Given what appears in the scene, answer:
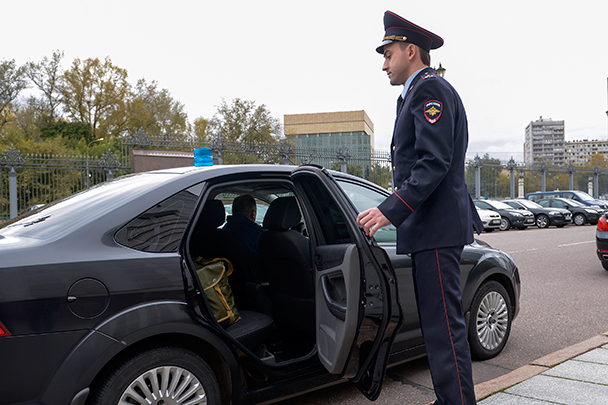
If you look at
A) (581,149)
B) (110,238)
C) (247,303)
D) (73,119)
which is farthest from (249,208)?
(581,149)

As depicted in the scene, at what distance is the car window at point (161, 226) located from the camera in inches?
93.6

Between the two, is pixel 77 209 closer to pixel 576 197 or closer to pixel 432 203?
pixel 432 203

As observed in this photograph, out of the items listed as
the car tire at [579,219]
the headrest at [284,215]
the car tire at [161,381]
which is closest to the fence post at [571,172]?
the car tire at [579,219]

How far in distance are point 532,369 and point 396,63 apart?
2404mm

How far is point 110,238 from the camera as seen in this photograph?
231 centimetres

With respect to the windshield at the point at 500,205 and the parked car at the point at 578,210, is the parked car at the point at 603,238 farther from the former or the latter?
the parked car at the point at 578,210

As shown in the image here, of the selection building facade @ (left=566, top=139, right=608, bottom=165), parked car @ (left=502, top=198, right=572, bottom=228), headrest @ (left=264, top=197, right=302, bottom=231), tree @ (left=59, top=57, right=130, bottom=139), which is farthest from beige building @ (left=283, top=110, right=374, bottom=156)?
building facade @ (left=566, top=139, right=608, bottom=165)

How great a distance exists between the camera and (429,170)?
2.21 meters

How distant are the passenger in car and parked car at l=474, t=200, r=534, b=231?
19.1 m

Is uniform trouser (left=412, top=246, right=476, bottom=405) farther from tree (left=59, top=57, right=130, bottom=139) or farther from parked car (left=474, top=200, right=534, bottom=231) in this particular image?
tree (left=59, top=57, right=130, bottom=139)

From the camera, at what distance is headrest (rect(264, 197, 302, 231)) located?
336 cm

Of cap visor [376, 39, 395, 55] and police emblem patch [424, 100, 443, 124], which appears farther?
cap visor [376, 39, 395, 55]

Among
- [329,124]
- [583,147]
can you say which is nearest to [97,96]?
[329,124]

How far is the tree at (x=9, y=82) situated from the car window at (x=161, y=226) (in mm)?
44565
